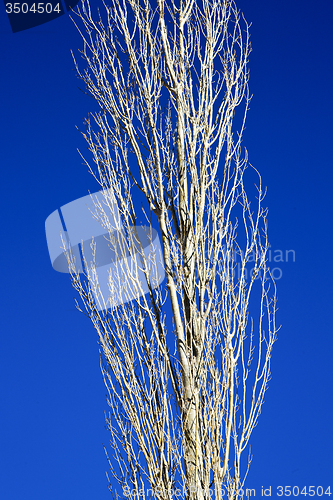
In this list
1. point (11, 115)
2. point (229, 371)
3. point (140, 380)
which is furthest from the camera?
point (11, 115)

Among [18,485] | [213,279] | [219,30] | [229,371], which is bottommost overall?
[18,485]

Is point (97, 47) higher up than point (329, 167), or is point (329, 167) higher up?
point (329, 167)

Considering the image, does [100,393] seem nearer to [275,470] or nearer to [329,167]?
[275,470]

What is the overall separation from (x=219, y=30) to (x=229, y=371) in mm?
1913

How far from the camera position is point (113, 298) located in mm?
2590

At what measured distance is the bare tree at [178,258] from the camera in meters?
2.29

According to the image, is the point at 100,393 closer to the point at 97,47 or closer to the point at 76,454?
the point at 76,454

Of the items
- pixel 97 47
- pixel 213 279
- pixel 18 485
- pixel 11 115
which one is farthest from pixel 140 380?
pixel 11 115

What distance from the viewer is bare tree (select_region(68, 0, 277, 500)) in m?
2.29

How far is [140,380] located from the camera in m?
2.47

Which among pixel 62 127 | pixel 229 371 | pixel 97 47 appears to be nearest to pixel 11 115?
pixel 62 127

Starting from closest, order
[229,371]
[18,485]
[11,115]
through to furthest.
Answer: [229,371]
[18,485]
[11,115]

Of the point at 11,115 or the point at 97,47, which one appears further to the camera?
the point at 11,115

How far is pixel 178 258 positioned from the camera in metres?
2.36
